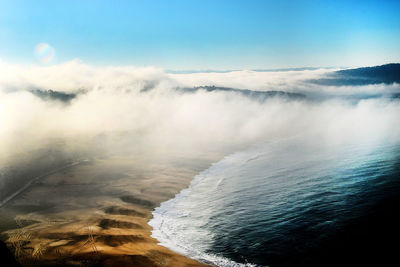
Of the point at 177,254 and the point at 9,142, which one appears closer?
the point at 177,254

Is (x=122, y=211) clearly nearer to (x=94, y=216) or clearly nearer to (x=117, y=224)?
(x=94, y=216)

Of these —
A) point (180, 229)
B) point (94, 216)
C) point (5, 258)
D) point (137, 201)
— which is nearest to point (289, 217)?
point (180, 229)

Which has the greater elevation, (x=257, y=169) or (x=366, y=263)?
(x=366, y=263)

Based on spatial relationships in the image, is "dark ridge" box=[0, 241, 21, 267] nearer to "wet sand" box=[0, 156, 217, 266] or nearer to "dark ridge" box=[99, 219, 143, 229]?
"wet sand" box=[0, 156, 217, 266]

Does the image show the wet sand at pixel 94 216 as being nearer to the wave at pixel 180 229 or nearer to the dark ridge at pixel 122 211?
the dark ridge at pixel 122 211

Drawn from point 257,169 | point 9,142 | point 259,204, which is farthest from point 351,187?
point 9,142

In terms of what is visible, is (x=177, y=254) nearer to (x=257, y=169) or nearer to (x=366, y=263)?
(x=366, y=263)
